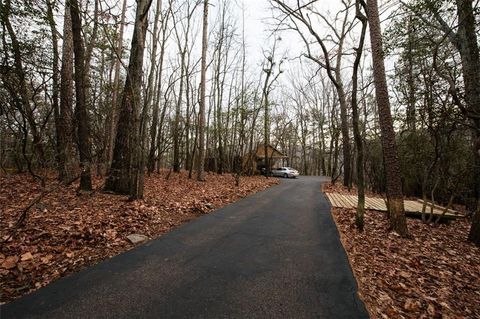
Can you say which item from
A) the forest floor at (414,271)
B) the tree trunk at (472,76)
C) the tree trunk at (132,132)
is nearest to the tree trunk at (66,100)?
the tree trunk at (132,132)

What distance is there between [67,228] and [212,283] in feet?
10.9

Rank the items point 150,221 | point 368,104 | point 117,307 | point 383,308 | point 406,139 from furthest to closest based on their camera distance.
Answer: point 368,104
point 406,139
point 150,221
point 383,308
point 117,307

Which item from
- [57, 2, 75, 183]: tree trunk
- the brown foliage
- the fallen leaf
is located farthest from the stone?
[57, 2, 75, 183]: tree trunk

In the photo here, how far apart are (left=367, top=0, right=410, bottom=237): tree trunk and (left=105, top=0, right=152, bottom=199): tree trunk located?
20.5ft

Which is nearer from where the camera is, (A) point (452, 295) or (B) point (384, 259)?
(A) point (452, 295)

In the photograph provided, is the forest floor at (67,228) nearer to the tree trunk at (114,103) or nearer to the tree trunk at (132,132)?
the tree trunk at (132,132)

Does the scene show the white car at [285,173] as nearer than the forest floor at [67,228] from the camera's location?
No

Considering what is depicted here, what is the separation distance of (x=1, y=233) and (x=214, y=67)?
2000 cm

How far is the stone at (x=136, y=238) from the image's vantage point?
15.8 ft

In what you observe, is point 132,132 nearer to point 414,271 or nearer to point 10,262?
point 10,262

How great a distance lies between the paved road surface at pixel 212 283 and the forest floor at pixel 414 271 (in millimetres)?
327

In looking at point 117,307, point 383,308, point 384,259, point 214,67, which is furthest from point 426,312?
point 214,67

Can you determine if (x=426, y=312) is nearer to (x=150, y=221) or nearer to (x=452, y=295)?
(x=452, y=295)

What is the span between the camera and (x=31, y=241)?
14.0 feet
